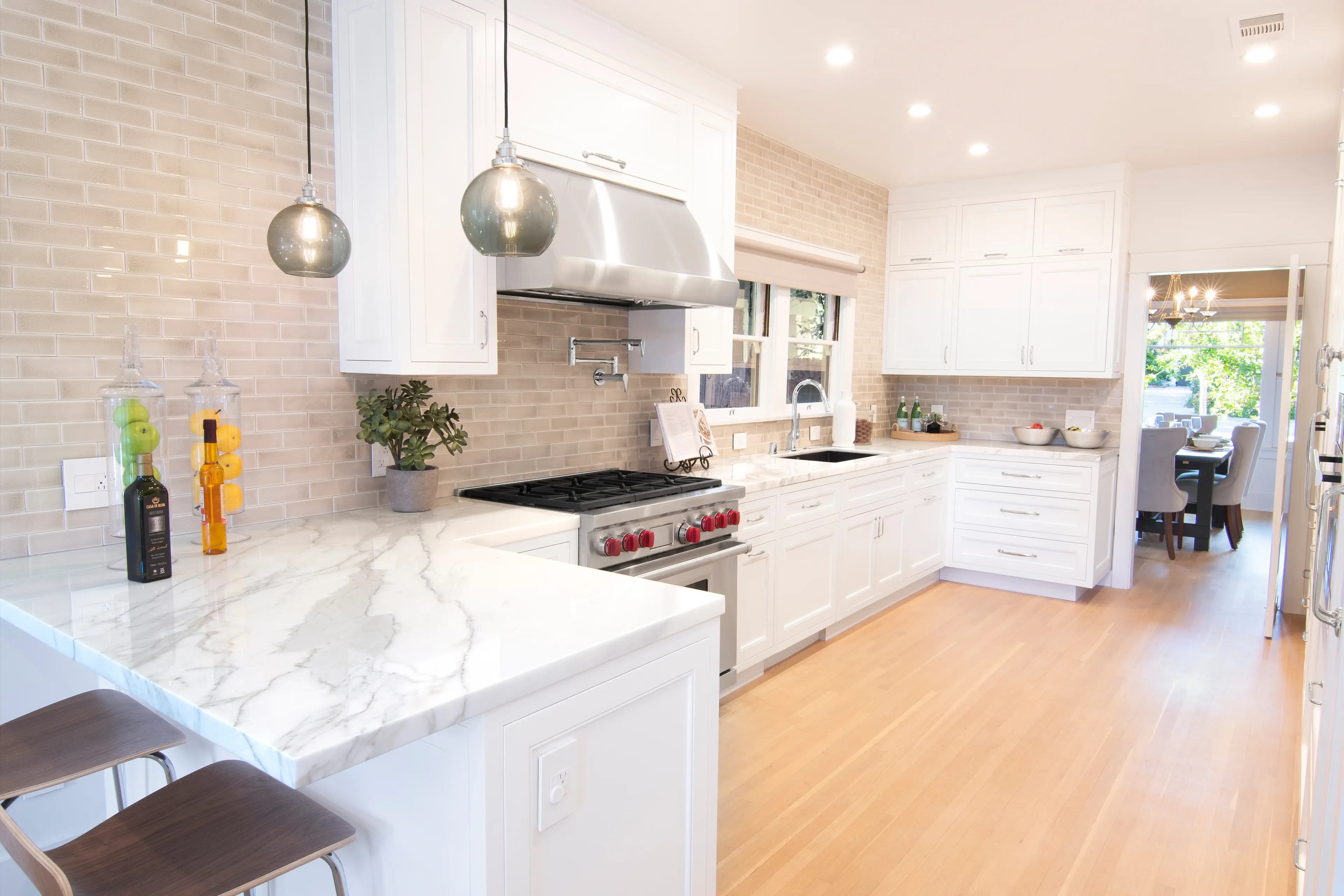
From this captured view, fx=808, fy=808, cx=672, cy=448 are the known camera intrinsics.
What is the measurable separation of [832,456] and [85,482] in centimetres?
381

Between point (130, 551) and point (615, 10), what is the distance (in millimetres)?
2347

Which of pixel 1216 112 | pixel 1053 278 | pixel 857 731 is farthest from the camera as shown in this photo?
pixel 1053 278

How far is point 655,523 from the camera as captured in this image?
291 cm

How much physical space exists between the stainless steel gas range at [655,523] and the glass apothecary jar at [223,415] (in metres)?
0.87

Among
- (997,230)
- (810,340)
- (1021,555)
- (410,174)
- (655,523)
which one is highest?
(997,230)

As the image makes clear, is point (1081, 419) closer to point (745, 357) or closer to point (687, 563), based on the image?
point (745, 357)

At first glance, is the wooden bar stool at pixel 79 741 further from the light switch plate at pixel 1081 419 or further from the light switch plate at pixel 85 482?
the light switch plate at pixel 1081 419

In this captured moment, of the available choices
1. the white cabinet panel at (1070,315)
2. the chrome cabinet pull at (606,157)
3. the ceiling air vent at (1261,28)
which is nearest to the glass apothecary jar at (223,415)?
the chrome cabinet pull at (606,157)

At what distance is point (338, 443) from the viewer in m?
2.61

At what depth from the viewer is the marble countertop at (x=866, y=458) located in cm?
371

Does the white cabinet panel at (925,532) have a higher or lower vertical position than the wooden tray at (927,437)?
lower

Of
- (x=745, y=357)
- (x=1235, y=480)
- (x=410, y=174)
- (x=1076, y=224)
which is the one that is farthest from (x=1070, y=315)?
(x=410, y=174)

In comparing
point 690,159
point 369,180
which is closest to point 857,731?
point 690,159

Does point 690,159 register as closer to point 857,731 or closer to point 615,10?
point 615,10
